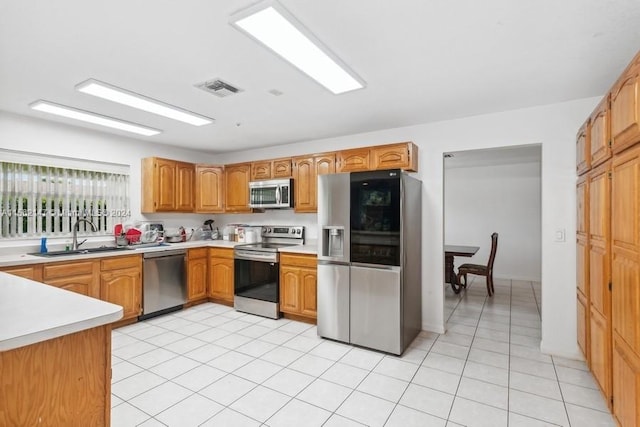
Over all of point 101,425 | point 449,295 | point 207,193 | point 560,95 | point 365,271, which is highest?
point 560,95

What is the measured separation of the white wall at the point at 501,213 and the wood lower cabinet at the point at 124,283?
5960 mm

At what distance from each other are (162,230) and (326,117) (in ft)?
10.2

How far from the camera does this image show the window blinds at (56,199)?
11.7 feet

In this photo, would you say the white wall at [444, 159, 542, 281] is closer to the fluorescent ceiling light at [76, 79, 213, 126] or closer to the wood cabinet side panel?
the fluorescent ceiling light at [76, 79, 213, 126]

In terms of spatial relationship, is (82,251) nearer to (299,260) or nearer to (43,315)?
(299,260)

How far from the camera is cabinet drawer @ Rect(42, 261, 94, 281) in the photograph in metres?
3.22

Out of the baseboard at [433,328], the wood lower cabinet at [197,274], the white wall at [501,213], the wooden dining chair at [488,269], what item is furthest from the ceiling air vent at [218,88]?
the white wall at [501,213]

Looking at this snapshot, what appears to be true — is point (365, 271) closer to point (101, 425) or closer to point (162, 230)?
point (101, 425)

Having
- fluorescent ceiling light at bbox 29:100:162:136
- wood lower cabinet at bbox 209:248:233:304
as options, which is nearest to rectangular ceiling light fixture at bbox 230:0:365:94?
fluorescent ceiling light at bbox 29:100:162:136

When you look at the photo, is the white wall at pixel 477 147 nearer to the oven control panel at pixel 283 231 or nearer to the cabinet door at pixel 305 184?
the cabinet door at pixel 305 184

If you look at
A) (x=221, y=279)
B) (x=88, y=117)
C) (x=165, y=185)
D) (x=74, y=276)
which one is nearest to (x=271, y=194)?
(x=221, y=279)

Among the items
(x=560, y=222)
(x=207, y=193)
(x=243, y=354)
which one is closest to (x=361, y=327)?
(x=243, y=354)

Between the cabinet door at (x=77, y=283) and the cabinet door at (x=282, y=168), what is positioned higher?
the cabinet door at (x=282, y=168)

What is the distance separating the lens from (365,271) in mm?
3289
